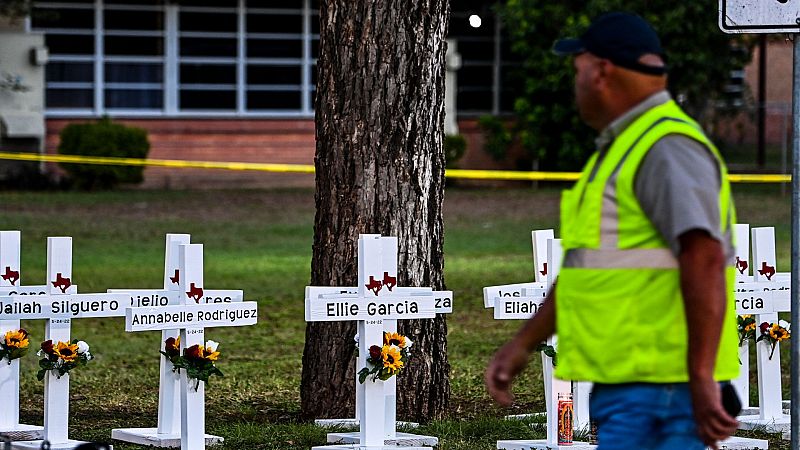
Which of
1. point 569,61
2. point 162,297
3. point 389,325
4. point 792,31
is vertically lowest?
point 389,325

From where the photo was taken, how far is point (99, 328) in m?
14.0

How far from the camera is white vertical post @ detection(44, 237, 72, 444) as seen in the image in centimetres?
786

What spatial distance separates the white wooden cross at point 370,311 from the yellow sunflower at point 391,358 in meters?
0.08

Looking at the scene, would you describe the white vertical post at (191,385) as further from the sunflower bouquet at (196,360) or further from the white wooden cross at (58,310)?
the white wooden cross at (58,310)

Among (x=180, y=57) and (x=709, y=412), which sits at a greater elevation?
(x=180, y=57)

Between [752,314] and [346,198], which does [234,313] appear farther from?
[752,314]

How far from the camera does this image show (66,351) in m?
7.86

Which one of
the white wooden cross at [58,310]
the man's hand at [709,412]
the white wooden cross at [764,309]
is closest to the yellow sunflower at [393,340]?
the white wooden cross at [58,310]

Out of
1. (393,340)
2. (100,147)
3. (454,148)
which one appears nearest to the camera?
(393,340)

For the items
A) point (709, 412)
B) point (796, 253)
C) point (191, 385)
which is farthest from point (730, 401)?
point (191, 385)

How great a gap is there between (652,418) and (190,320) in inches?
155

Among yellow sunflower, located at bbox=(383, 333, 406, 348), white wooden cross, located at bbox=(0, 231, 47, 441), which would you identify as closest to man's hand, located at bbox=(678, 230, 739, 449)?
yellow sunflower, located at bbox=(383, 333, 406, 348)

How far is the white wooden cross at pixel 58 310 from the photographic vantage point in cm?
787

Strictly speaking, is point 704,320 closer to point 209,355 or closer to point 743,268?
point 209,355
